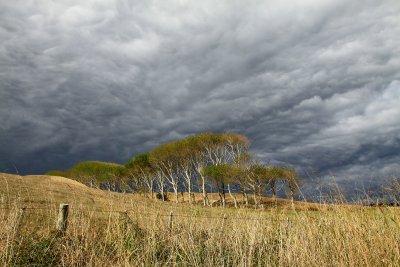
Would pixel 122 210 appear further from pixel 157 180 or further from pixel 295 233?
pixel 157 180

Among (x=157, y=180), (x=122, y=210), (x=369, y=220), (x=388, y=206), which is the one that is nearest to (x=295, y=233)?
(x=369, y=220)

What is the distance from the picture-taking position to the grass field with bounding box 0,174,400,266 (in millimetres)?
5668

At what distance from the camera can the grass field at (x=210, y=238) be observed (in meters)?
5.67

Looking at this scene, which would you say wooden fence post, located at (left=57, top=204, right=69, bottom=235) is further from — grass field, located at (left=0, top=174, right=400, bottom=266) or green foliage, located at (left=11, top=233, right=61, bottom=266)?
green foliage, located at (left=11, top=233, right=61, bottom=266)

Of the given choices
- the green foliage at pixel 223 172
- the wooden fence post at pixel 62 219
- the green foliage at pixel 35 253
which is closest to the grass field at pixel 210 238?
the green foliage at pixel 35 253

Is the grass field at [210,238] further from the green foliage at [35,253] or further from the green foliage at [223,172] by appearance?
the green foliage at [223,172]

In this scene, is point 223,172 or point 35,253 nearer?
point 35,253

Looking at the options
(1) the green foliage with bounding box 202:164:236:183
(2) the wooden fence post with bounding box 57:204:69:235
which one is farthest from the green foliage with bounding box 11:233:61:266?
(1) the green foliage with bounding box 202:164:236:183

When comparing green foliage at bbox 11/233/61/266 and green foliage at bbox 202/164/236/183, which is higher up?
green foliage at bbox 202/164/236/183

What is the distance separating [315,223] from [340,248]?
130 centimetres

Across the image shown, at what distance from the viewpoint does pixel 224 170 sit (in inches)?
1853

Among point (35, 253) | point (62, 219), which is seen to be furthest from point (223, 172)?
point (35, 253)

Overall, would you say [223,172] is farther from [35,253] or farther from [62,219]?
[35,253]

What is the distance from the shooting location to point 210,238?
21.4 ft
